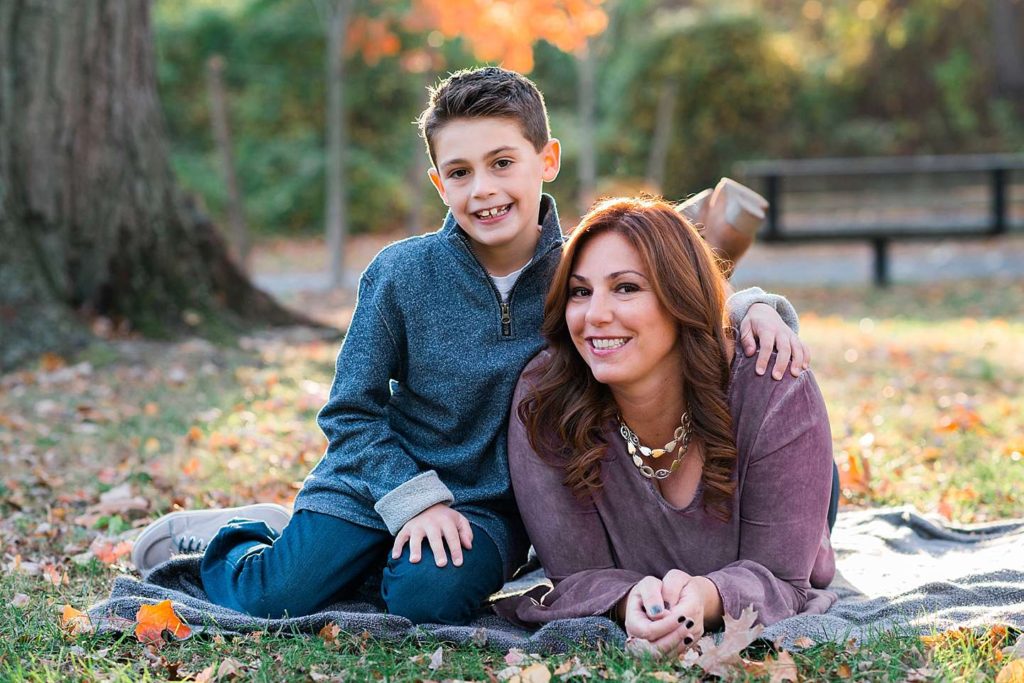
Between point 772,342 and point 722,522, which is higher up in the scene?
point 772,342

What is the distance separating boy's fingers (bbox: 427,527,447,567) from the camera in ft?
9.93

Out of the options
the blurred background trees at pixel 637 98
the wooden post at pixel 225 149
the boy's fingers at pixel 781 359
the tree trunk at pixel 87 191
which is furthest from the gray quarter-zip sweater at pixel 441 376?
the blurred background trees at pixel 637 98

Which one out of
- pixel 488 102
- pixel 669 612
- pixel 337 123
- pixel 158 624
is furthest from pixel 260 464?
pixel 337 123

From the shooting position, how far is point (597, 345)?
2881 millimetres

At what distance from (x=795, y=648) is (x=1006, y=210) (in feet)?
33.2

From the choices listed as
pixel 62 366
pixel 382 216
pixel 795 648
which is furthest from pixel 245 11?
pixel 795 648

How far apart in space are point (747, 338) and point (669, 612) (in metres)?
0.71

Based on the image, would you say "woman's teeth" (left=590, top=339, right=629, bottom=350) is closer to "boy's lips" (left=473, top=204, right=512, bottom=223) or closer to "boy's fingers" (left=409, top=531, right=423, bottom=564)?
"boy's lips" (left=473, top=204, right=512, bottom=223)

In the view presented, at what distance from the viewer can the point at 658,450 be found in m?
2.99

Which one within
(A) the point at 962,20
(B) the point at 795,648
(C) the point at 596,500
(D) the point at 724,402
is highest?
(A) the point at 962,20

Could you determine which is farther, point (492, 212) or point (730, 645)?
point (492, 212)

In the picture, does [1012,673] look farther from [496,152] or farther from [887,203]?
[887,203]

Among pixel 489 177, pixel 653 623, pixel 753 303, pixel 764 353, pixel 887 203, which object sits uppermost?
pixel 887 203

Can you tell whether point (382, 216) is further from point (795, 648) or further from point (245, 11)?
point (795, 648)
